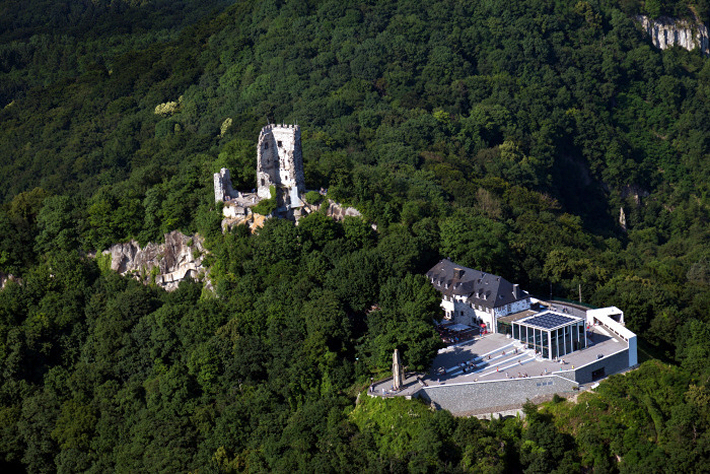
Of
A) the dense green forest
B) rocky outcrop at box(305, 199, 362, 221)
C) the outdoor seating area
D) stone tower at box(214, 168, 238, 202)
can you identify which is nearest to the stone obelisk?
the dense green forest

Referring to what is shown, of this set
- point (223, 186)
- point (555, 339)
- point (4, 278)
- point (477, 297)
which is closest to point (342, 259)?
point (477, 297)

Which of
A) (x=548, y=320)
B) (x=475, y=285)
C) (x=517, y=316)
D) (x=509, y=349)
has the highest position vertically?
(x=475, y=285)

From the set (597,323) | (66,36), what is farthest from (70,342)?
(66,36)

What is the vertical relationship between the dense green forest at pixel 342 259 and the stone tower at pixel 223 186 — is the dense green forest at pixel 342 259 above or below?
below

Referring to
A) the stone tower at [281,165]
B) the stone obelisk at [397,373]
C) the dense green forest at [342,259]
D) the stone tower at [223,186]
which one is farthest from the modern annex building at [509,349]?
the stone tower at [223,186]

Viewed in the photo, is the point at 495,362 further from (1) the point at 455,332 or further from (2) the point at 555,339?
(1) the point at 455,332

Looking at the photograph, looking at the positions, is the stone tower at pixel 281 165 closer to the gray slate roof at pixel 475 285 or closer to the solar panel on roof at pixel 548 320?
the gray slate roof at pixel 475 285
